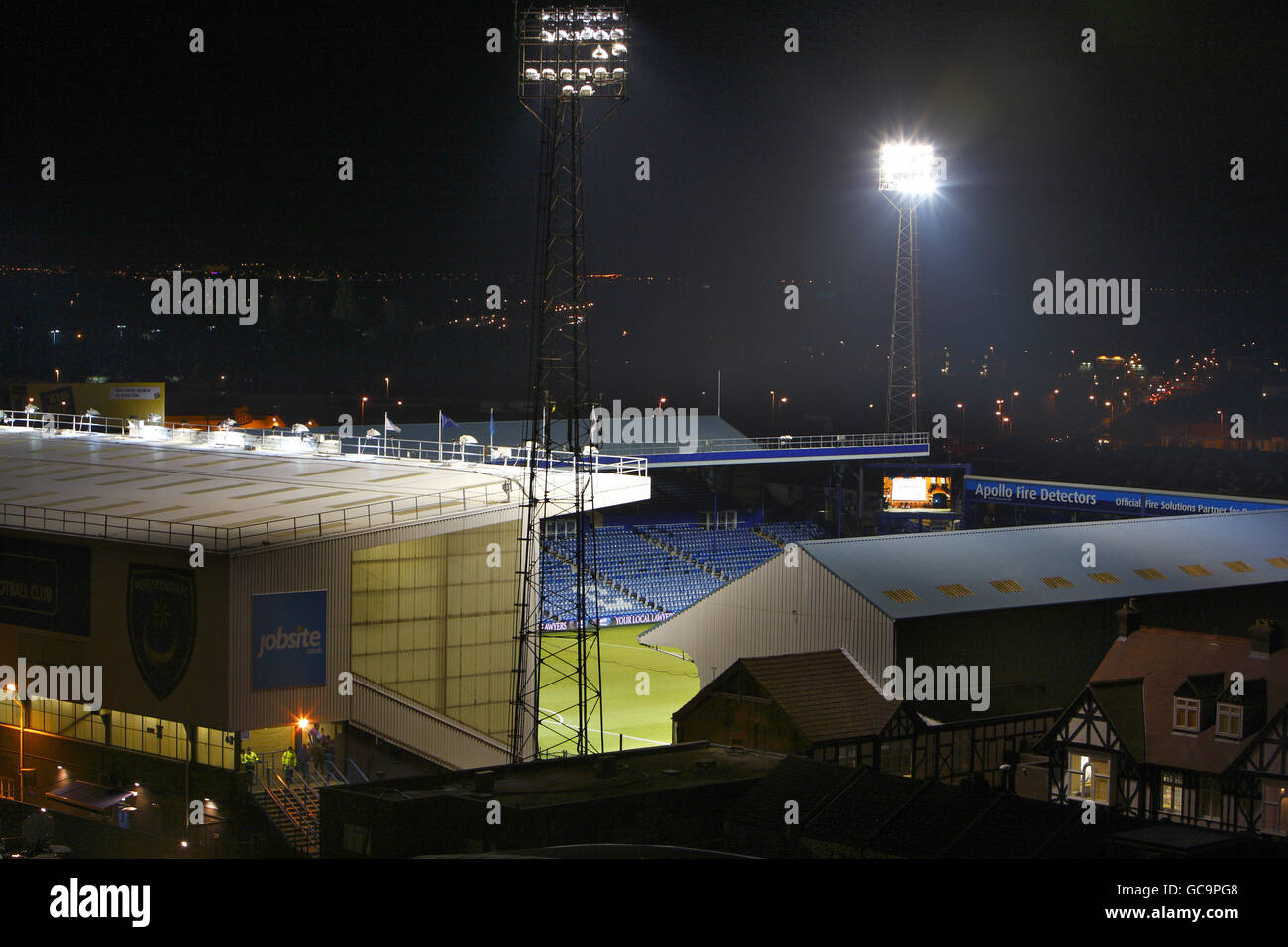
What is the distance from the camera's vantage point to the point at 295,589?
2658cm

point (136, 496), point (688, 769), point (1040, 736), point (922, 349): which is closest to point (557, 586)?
point (136, 496)

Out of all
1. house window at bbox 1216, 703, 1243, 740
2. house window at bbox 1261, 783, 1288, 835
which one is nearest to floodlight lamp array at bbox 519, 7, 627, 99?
house window at bbox 1216, 703, 1243, 740

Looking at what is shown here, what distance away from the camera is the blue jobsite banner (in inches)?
1018

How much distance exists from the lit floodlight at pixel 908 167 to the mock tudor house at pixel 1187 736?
37.9 metres

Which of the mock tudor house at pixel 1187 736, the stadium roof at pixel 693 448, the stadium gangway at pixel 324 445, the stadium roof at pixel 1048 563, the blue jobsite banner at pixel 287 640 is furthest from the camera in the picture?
the stadium roof at pixel 693 448

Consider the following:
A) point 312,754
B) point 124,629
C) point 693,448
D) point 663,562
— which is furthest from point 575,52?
point 693,448

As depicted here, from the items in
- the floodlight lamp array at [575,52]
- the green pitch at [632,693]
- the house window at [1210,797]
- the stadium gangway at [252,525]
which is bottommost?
the green pitch at [632,693]

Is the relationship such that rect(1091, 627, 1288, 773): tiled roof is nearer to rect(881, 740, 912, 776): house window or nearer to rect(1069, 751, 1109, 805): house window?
rect(1069, 751, 1109, 805): house window

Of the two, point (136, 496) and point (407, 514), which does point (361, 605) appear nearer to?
point (407, 514)

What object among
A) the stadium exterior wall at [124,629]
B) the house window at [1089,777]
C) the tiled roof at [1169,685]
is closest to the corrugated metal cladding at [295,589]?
the stadium exterior wall at [124,629]

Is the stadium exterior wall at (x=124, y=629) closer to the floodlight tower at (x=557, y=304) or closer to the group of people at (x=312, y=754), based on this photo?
the group of people at (x=312, y=754)

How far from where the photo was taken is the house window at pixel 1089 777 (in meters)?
26.0

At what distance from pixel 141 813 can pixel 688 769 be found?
11.2 metres

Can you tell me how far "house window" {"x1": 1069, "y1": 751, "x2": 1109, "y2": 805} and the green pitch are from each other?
10.4 meters
